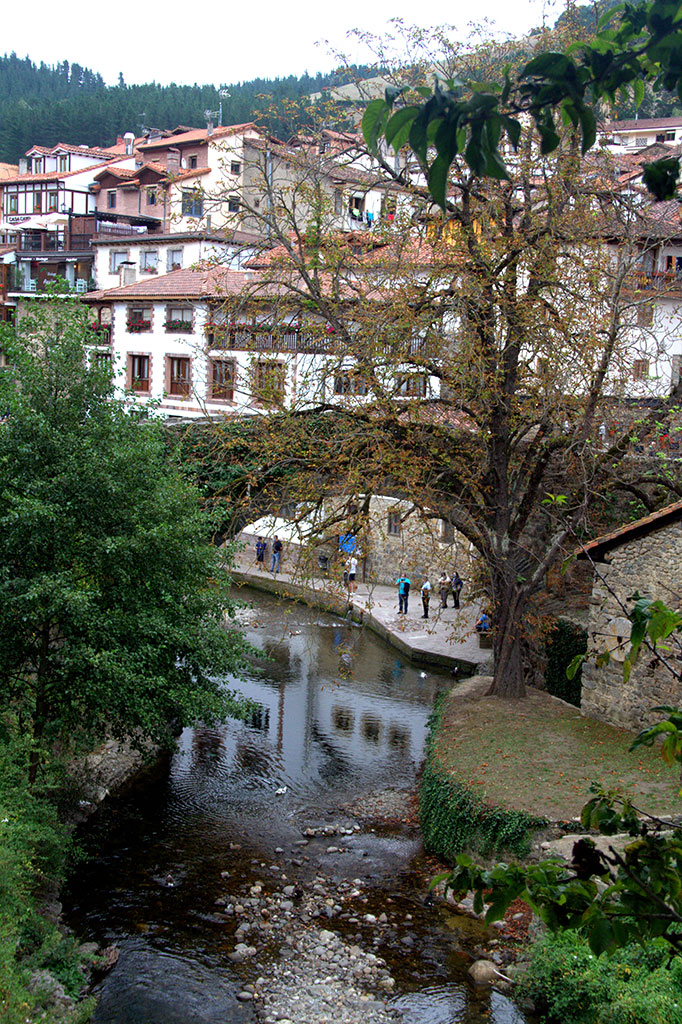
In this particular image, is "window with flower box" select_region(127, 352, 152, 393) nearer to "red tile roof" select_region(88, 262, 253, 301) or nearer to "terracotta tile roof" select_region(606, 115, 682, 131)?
"red tile roof" select_region(88, 262, 253, 301)

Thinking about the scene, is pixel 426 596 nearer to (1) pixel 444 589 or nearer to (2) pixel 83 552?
(1) pixel 444 589

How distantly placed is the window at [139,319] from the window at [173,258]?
6.46 m

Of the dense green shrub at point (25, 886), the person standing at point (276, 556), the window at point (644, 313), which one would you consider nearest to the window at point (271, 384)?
the window at point (644, 313)

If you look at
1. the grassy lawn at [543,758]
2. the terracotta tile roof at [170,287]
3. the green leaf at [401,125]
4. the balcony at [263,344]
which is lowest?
the grassy lawn at [543,758]

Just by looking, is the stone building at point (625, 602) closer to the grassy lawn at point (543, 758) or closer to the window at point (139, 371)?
the grassy lawn at point (543, 758)

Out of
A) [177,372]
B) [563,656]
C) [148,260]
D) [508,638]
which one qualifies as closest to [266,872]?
[508,638]

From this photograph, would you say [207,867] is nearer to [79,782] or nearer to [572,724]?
[79,782]

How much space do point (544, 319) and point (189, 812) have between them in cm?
913

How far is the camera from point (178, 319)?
29.8 meters

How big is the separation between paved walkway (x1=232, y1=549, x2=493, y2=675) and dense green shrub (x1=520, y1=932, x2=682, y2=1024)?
940 cm

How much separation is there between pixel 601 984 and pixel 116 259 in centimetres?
3788

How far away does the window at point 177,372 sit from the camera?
28906mm

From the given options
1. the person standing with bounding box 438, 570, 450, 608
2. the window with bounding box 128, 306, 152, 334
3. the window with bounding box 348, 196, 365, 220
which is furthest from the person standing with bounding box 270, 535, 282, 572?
the window with bounding box 348, 196, 365, 220

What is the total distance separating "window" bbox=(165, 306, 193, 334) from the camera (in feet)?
96.0
